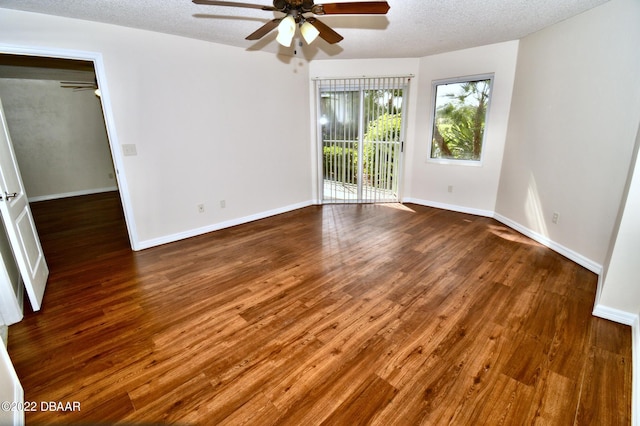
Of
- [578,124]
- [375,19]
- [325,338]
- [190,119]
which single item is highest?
[375,19]

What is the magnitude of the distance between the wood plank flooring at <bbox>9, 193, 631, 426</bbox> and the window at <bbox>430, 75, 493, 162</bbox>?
1.84m

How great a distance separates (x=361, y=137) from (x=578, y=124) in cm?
299

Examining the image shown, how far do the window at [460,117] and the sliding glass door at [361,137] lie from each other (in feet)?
1.95

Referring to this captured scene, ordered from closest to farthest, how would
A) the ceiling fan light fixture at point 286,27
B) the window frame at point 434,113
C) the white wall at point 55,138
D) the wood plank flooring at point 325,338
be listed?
the wood plank flooring at point 325,338, the ceiling fan light fixture at point 286,27, the window frame at point 434,113, the white wall at point 55,138

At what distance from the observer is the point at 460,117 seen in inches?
185

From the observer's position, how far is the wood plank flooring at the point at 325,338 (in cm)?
154

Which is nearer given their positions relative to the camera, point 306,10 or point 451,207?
point 306,10

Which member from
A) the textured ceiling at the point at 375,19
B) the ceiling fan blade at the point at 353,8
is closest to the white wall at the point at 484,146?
the textured ceiling at the point at 375,19

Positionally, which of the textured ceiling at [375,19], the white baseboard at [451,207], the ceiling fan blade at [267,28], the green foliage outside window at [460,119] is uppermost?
the textured ceiling at [375,19]

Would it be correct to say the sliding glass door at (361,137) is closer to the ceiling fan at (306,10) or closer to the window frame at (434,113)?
the window frame at (434,113)

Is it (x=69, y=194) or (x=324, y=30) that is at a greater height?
(x=324, y=30)

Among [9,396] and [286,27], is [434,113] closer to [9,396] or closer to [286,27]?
[286,27]

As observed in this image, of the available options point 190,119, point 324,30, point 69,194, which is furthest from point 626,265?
point 69,194

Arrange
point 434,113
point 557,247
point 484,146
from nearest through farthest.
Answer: point 557,247, point 484,146, point 434,113
